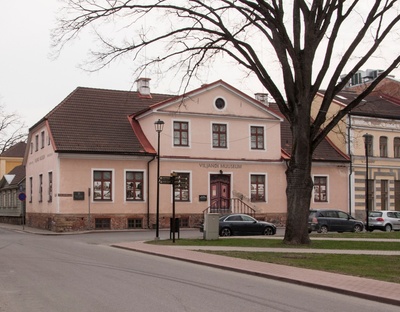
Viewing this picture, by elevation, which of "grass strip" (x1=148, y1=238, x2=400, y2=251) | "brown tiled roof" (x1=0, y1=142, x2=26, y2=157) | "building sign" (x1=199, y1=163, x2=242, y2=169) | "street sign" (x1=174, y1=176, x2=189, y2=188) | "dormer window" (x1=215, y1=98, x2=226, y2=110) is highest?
"dormer window" (x1=215, y1=98, x2=226, y2=110)

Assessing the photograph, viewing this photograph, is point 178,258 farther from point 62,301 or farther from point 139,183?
point 139,183

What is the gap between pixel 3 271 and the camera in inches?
556

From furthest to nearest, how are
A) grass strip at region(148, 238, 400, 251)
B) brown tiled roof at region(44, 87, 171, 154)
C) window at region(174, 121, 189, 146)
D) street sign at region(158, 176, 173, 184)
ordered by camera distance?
1. window at region(174, 121, 189, 146)
2. brown tiled roof at region(44, 87, 171, 154)
3. street sign at region(158, 176, 173, 184)
4. grass strip at region(148, 238, 400, 251)

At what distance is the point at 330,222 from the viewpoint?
34188 mm

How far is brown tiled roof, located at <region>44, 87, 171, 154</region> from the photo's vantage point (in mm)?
35856

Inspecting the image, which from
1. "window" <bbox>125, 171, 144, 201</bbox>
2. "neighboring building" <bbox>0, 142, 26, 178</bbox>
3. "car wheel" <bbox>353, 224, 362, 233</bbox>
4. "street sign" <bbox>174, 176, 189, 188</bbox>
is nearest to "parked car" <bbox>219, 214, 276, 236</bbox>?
"street sign" <bbox>174, 176, 189, 188</bbox>

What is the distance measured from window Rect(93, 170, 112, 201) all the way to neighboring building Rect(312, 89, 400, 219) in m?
18.4

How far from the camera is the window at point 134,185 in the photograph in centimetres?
3697

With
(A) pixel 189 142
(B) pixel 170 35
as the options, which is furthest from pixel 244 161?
(B) pixel 170 35

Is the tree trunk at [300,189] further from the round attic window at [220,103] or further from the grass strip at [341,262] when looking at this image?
the round attic window at [220,103]

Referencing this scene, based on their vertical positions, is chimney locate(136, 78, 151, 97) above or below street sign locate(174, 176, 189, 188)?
above

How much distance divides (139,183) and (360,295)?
90.1 feet

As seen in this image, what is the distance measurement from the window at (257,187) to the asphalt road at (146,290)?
80.0ft

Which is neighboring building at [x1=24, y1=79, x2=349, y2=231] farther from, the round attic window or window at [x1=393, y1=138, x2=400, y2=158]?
window at [x1=393, y1=138, x2=400, y2=158]
